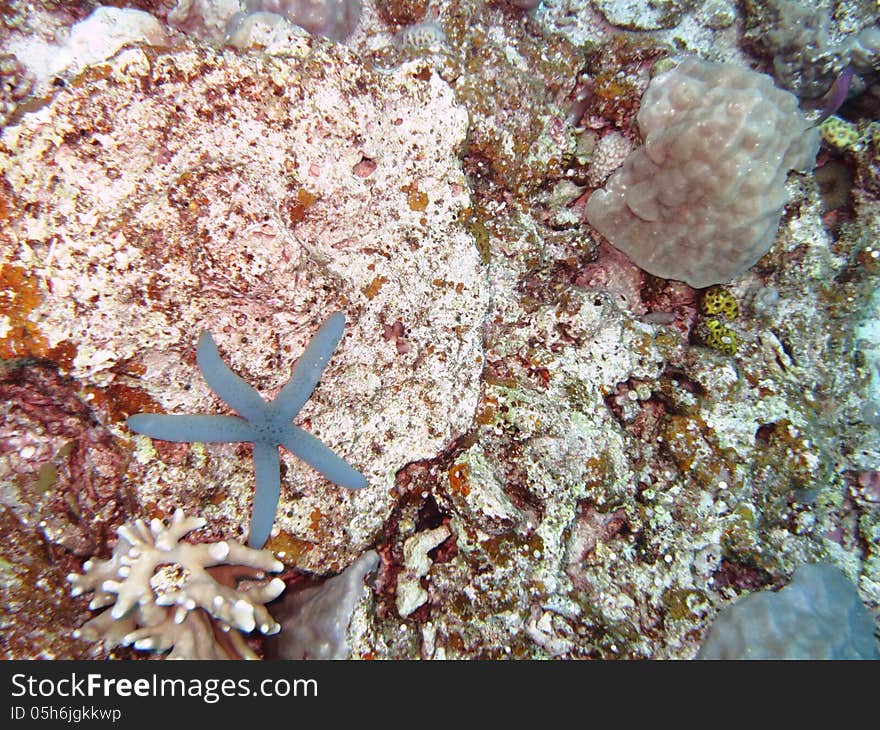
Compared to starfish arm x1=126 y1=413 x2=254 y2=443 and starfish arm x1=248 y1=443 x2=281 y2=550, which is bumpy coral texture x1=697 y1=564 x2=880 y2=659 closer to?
starfish arm x1=248 y1=443 x2=281 y2=550

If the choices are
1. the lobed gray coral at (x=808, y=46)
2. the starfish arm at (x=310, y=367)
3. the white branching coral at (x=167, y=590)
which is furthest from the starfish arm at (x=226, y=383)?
the lobed gray coral at (x=808, y=46)

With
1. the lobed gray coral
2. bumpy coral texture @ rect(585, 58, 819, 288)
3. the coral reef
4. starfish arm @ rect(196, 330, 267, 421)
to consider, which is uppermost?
the lobed gray coral

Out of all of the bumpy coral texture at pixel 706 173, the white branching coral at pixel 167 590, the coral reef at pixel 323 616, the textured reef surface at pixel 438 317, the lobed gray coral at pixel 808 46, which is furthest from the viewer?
the lobed gray coral at pixel 808 46

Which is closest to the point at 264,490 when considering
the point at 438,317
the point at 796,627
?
the point at 438,317

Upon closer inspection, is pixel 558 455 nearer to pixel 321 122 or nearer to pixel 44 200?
pixel 321 122

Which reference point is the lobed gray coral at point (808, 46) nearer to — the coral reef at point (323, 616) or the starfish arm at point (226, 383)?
the starfish arm at point (226, 383)

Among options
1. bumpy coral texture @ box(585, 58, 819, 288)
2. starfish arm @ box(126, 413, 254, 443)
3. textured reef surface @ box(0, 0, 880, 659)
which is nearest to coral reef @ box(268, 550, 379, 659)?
textured reef surface @ box(0, 0, 880, 659)

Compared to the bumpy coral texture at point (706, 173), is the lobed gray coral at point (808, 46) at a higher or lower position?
higher
